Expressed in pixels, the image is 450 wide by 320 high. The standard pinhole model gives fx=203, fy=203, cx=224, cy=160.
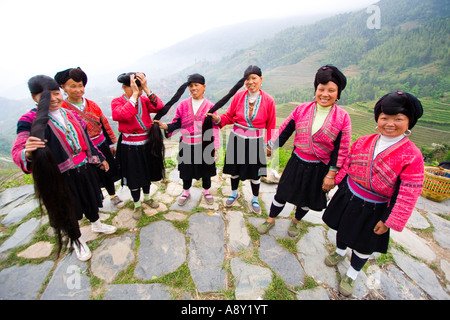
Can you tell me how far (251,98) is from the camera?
9.92ft

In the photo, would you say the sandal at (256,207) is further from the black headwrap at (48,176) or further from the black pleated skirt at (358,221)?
the black headwrap at (48,176)

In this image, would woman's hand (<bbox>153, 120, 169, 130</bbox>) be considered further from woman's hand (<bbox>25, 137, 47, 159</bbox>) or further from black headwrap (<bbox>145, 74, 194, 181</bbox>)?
woman's hand (<bbox>25, 137, 47, 159</bbox>)

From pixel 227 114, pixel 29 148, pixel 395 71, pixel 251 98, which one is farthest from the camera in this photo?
pixel 395 71

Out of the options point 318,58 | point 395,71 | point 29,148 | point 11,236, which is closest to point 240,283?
point 29,148

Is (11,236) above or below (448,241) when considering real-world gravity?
above

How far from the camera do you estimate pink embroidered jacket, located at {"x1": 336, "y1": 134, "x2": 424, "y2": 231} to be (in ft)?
5.91

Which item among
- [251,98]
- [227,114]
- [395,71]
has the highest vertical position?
[251,98]

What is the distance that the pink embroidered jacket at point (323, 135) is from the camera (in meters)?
2.35

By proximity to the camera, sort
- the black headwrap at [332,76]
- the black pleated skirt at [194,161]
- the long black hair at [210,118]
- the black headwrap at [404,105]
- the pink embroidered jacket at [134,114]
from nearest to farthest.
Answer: the black headwrap at [404,105], the black headwrap at [332,76], the pink embroidered jacket at [134,114], the long black hair at [210,118], the black pleated skirt at [194,161]

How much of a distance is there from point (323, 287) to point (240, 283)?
0.99m

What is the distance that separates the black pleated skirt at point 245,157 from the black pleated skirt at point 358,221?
48.8 inches

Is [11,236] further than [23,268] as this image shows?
Yes

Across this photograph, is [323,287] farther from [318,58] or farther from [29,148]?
[318,58]

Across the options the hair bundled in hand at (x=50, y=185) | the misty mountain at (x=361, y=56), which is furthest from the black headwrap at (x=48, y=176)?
the misty mountain at (x=361, y=56)
